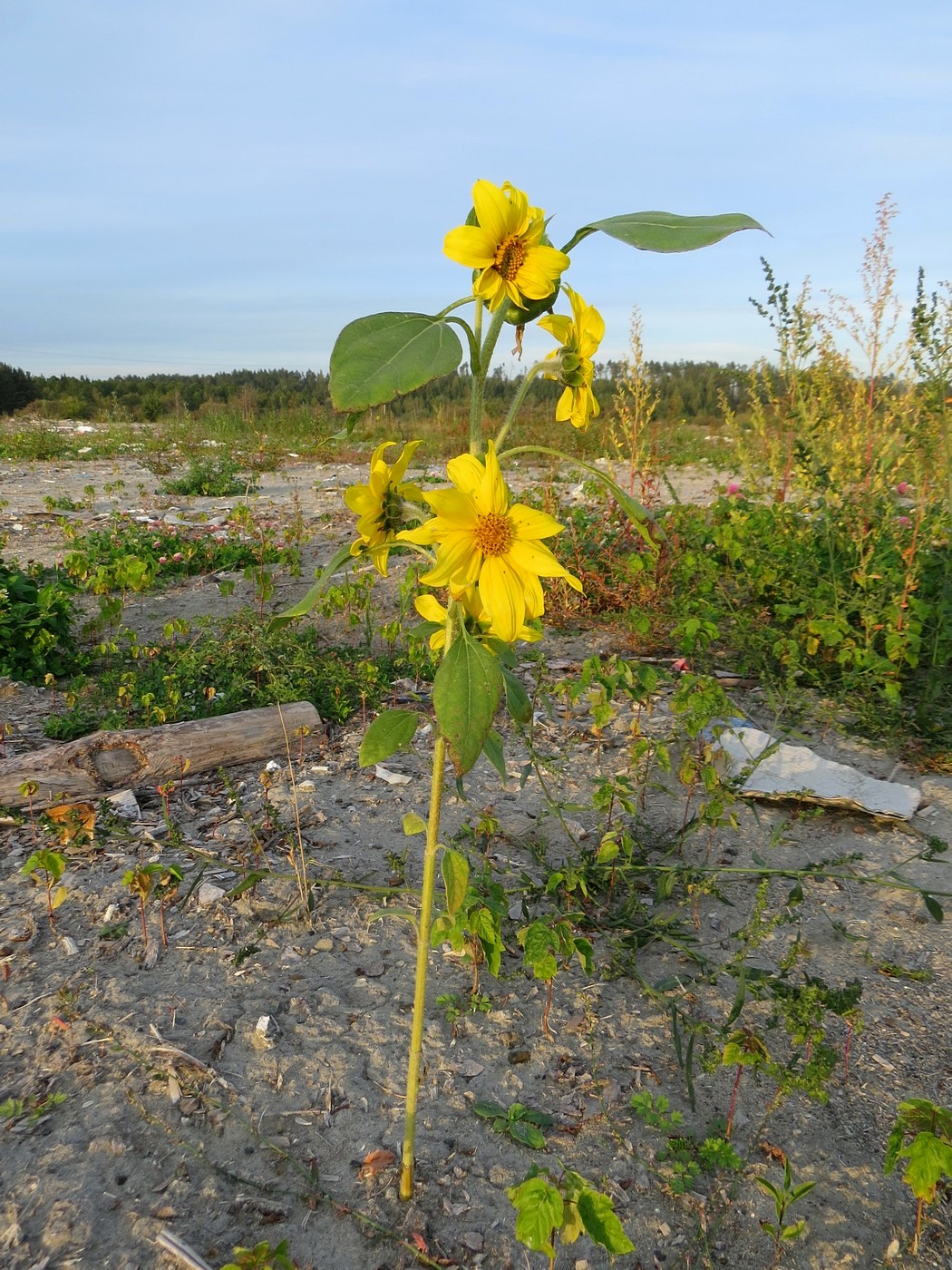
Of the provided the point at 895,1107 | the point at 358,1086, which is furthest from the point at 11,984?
the point at 895,1107

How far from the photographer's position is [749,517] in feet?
16.1

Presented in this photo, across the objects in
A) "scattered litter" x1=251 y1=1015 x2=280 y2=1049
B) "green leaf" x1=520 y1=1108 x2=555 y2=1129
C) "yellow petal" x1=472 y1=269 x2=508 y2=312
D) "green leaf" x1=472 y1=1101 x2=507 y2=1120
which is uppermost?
"yellow petal" x1=472 y1=269 x2=508 y2=312

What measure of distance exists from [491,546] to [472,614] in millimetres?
120

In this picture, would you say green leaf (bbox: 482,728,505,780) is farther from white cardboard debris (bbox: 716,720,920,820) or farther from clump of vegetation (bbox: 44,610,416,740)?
clump of vegetation (bbox: 44,610,416,740)

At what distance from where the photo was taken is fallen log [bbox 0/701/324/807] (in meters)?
2.98

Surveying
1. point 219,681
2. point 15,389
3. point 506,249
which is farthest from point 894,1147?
point 15,389

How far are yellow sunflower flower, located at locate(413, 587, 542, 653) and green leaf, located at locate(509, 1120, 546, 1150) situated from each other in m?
1.09

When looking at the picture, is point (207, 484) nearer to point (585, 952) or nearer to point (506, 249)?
point (585, 952)

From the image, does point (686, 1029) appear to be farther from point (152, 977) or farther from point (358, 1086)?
point (152, 977)

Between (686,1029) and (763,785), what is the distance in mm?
1249

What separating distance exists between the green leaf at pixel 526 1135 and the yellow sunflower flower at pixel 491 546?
3.69 ft

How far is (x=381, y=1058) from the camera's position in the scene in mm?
1923

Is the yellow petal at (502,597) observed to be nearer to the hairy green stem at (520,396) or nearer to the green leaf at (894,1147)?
the hairy green stem at (520,396)

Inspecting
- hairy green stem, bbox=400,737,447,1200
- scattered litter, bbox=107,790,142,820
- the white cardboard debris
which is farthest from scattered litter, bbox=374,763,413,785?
hairy green stem, bbox=400,737,447,1200
